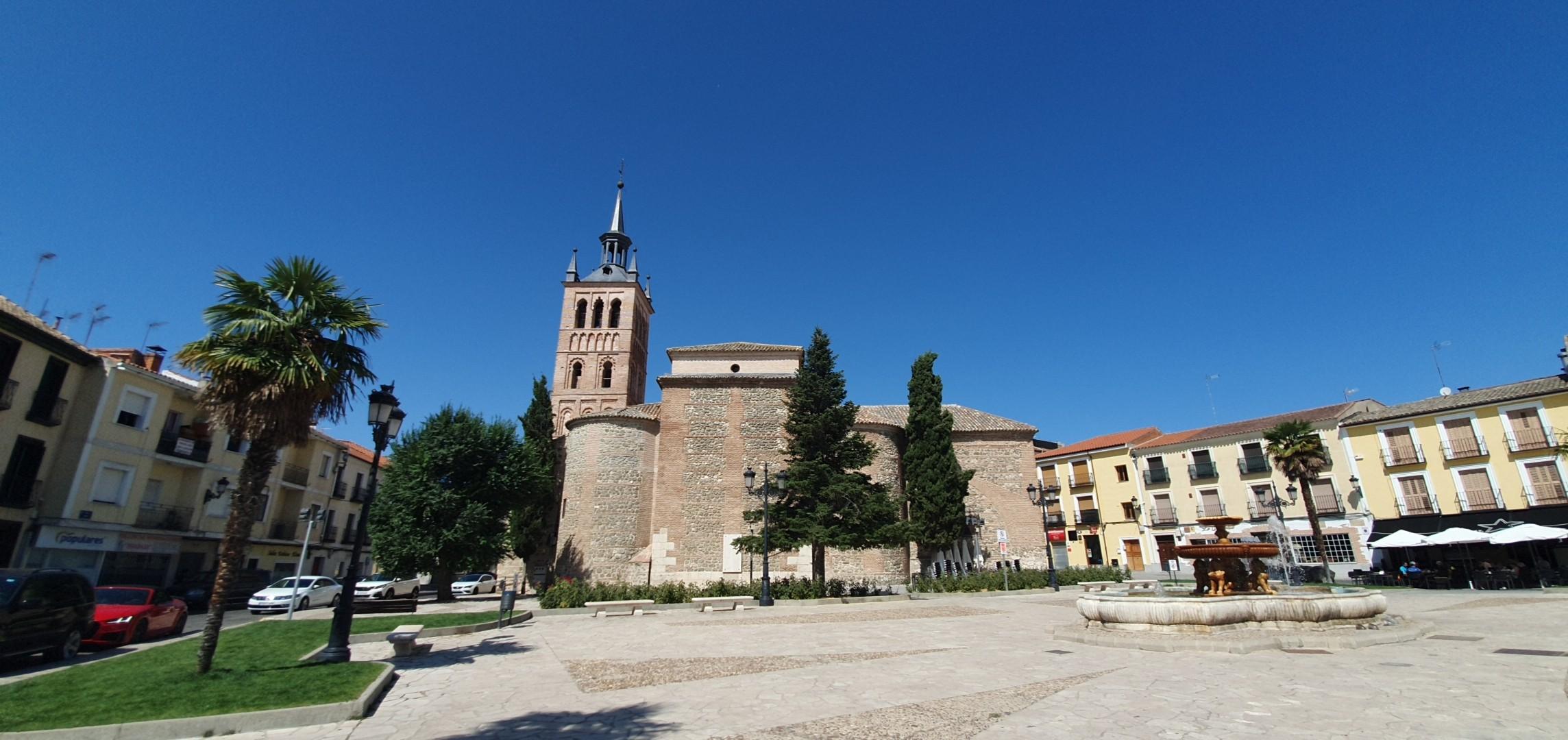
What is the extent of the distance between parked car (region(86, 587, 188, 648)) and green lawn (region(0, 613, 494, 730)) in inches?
111

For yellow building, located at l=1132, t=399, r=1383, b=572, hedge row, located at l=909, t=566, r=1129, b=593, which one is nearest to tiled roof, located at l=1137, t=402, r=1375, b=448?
yellow building, located at l=1132, t=399, r=1383, b=572

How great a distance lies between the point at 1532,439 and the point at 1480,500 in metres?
2.86

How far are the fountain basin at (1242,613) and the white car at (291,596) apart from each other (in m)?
20.1

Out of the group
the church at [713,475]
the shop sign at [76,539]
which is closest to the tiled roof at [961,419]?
the church at [713,475]

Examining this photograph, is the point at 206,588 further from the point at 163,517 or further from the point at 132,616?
the point at 132,616

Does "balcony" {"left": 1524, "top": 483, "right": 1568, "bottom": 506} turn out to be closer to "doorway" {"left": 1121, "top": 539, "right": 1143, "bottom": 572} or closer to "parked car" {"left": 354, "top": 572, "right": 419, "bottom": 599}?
"doorway" {"left": 1121, "top": 539, "right": 1143, "bottom": 572}

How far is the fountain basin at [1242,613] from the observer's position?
941cm

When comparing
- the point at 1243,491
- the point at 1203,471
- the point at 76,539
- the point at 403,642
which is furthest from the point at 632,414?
the point at 1243,491

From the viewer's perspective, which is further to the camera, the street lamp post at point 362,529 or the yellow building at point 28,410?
the yellow building at point 28,410

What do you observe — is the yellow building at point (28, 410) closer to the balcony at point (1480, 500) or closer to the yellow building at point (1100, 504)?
the yellow building at point (1100, 504)

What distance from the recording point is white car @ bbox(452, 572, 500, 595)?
2938 centimetres

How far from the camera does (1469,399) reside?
86.0 feet

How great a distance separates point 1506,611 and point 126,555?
38638 mm

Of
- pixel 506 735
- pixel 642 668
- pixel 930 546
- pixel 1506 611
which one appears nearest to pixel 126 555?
pixel 642 668
